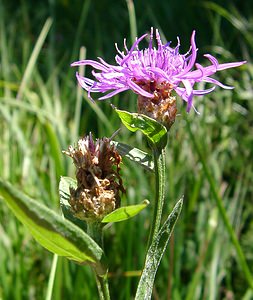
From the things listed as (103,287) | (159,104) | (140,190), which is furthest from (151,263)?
(140,190)

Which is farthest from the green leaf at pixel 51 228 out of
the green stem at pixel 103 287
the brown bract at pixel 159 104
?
the brown bract at pixel 159 104

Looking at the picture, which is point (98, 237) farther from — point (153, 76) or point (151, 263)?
point (153, 76)

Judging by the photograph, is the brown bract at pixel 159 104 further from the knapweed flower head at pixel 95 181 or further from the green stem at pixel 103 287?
the green stem at pixel 103 287

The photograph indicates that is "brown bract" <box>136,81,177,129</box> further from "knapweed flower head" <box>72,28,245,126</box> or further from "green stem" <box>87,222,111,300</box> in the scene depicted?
"green stem" <box>87,222,111,300</box>

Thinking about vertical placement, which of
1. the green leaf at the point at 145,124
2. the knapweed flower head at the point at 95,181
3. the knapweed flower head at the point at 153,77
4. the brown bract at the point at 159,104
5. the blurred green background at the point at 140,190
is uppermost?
the knapweed flower head at the point at 153,77

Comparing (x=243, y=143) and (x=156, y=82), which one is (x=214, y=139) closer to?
(x=243, y=143)

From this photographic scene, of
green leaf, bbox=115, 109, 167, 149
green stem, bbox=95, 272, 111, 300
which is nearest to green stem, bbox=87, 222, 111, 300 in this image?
green stem, bbox=95, 272, 111, 300
